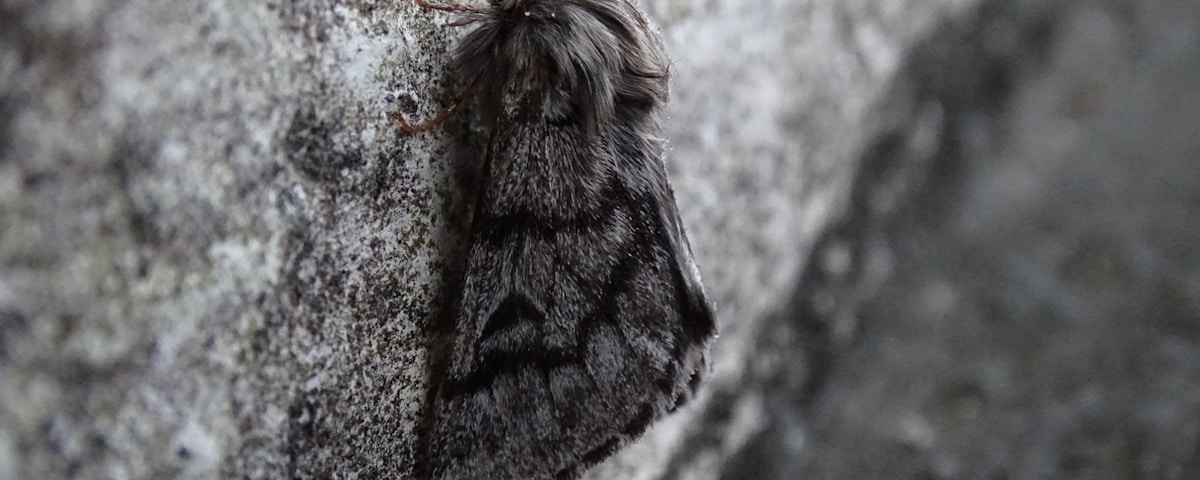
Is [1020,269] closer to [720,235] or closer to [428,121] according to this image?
[720,235]

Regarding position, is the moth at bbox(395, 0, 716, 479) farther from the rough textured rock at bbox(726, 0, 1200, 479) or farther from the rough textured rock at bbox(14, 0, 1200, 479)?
the rough textured rock at bbox(726, 0, 1200, 479)

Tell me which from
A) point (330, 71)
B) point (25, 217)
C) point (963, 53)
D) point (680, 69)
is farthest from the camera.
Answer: point (963, 53)

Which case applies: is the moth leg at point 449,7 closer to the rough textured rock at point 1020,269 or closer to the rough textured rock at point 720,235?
the rough textured rock at point 720,235

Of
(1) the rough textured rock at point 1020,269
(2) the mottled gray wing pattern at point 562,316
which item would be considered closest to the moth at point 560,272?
(2) the mottled gray wing pattern at point 562,316

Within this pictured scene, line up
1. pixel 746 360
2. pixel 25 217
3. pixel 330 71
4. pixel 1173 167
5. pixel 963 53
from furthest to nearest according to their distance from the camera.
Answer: pixel 1173 167
pixel 963 53
pixel 746 360
pixel 330 71
pixel 25 217

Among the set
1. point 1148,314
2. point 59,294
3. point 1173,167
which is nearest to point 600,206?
point 59,294

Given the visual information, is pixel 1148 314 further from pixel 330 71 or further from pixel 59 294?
pixel 59 294

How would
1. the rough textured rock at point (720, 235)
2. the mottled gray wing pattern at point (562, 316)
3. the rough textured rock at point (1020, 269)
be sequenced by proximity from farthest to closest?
1. the rough textured rock at point (1020, 269)
2. the mottled gray wing pattern at point (562, 316)
3. the rough textured rock at point (720, 235)
